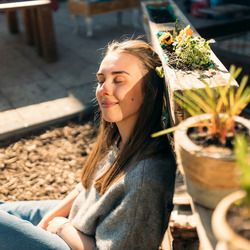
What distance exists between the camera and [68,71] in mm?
5695

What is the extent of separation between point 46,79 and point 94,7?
3.04 m

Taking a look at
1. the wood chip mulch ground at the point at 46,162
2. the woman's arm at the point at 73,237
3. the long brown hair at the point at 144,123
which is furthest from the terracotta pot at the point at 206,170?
the wood chip mulch ground at the point at 46,162

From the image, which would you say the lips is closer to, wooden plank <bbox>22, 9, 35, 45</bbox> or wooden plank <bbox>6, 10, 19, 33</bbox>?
wooden plank <bbox>22, 9, 35, 45</bbox>

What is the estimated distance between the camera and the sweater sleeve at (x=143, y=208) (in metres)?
1.54

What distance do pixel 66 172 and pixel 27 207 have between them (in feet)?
3.55

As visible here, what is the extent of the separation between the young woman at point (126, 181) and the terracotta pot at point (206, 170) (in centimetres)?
48

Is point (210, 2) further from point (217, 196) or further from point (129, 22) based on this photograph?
point (217, 196)

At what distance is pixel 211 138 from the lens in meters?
1.04

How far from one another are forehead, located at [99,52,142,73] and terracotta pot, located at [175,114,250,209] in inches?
28.5

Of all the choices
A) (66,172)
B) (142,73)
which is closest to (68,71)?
(66,172)

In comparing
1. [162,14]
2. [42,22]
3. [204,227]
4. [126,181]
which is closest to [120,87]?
[126,181]

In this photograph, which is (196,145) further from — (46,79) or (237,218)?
(46,79)

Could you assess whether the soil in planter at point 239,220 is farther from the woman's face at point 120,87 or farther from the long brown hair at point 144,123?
the woman's face at point 120,87

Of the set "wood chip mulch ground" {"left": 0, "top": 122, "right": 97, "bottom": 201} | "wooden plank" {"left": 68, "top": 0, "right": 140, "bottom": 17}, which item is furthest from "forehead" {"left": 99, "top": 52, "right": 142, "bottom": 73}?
"wooden plank" {"left": 68, "top": 0, "right": 140, "bottom": 17}
